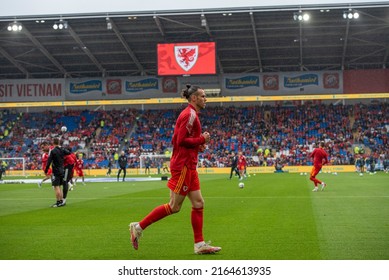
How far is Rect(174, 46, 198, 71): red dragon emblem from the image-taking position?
4716 centimetres

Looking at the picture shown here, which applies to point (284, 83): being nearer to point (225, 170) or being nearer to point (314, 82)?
point (314, 82)

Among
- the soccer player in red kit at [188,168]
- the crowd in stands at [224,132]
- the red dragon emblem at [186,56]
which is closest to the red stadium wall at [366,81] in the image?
the crowd in stands at [224,132]

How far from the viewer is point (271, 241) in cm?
930

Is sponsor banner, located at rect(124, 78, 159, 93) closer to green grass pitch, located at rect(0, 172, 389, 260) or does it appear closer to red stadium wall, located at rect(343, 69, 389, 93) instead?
red stadium wall, located at rect(343, 69, 389, 93)

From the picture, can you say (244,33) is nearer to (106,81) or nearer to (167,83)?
(167,83)

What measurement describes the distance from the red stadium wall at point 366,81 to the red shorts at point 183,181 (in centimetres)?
5169

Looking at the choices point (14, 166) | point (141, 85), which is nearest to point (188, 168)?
point (14, 166)

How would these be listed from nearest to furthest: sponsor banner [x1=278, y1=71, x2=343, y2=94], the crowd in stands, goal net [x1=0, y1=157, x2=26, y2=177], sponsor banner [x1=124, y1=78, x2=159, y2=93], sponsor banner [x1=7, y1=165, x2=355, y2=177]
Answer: sponsor banner [x1=7, y1=165, x2=355, y2=177]
goal net [x1=0, y1=157, x2=26, y2=177]
the crowd in stands
sponsor banner [x1=278, y1=71, x2=343, y2=94]
sponsor banner [x1=124, y1=78, x2=159, y2=93]

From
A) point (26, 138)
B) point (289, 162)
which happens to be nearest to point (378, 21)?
point (289, 162)

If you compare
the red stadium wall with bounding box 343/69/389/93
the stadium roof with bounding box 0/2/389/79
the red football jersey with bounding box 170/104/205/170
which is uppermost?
the stadium roof with bounding box 0/2/389/79

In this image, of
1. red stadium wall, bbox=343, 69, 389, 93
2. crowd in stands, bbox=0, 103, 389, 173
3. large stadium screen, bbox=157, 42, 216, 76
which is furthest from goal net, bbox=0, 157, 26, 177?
red stadium wall, bbox=343, 69, 389, 93

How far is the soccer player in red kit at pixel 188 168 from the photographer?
8047 mm

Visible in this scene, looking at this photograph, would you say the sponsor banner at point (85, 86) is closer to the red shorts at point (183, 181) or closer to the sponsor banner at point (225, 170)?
the sponsor banner at point (225, 170)

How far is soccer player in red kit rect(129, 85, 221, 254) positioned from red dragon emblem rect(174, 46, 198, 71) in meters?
39.2
